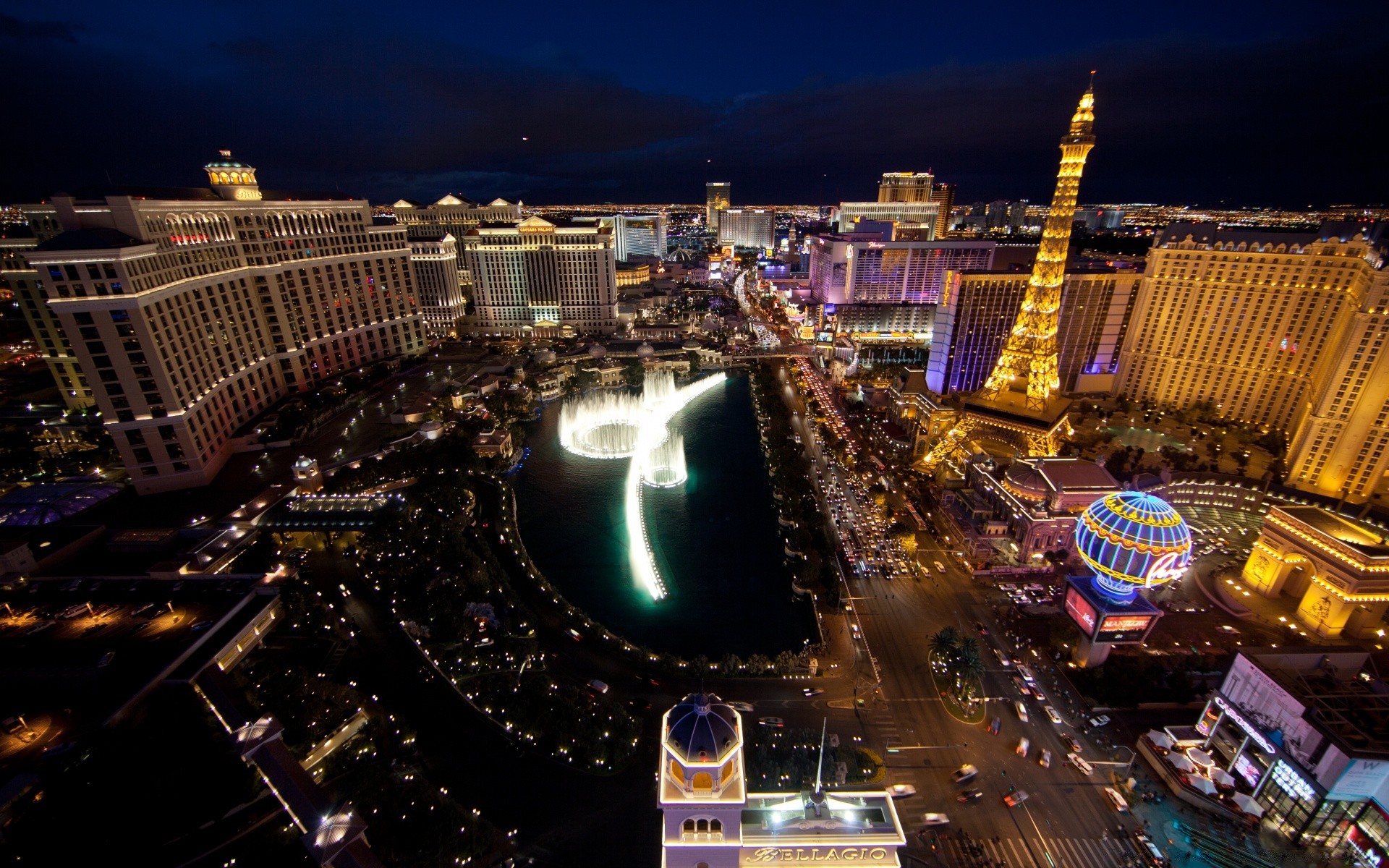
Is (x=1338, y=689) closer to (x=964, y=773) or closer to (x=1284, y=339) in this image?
(x=964, y=773)

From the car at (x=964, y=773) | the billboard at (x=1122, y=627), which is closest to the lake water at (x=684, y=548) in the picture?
the car at (x=964, y=773)

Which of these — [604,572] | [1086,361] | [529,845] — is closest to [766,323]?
[1086,361]

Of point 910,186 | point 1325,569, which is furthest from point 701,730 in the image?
point 910,186

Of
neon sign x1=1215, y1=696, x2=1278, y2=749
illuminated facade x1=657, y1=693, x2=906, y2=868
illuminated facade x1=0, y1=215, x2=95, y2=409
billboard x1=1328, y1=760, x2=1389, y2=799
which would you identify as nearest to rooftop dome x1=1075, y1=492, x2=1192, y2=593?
neon sign x1=1215, y1=696, x2=1278, y2=749

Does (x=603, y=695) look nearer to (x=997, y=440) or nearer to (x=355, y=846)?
(x=355, y=846)

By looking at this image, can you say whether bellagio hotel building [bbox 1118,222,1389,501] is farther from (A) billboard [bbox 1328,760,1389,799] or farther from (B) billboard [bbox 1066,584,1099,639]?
(A) billboard [bbox 1328,760,1389,799]
